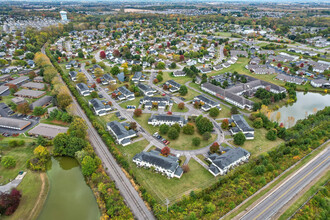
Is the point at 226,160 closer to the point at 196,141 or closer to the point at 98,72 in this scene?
the point at 196,141

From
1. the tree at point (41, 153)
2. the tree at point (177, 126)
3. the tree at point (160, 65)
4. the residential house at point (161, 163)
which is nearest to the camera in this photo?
the residential house at point (161, 163)

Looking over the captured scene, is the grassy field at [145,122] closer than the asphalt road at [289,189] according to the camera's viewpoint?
No

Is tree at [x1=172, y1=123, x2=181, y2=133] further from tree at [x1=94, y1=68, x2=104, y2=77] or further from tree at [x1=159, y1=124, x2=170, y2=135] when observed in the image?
tree at [x1=94, y1=68, x2=104, y2=77]

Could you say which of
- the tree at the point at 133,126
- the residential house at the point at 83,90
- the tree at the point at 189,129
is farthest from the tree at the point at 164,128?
the residential house at the point at 83,90

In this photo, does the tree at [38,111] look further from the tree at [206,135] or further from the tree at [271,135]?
the tree at [271,135]

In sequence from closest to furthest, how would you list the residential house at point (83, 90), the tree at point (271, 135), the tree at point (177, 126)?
the tree at point (271, 135)
the tree at point (177, 126)
the residential house at point (83, 90)

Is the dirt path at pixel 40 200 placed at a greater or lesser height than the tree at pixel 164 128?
lesser

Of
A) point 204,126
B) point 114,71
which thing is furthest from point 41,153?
point 114,71

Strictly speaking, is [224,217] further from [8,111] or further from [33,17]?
[33,17]
